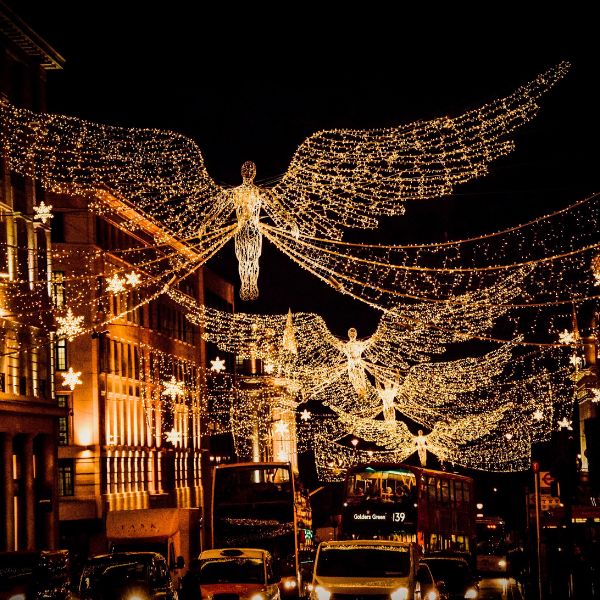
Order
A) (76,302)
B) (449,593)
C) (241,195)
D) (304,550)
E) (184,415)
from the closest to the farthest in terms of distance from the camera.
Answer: (241,195)
(449,593)
(304,550)
(76,302)
(184,415)

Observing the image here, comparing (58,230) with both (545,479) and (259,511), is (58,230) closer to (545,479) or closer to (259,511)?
(259,511)

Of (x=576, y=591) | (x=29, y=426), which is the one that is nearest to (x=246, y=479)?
→ (x=576, y=591)

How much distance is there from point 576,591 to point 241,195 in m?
12.9

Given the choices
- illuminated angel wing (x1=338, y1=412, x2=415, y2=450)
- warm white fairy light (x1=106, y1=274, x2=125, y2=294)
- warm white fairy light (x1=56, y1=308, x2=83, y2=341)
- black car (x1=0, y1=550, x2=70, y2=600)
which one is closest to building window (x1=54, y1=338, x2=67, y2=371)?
warm white fairy light (x1=56, y1=308, x2=83, y2=341)

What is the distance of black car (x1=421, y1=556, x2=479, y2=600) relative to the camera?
25672 millimetres

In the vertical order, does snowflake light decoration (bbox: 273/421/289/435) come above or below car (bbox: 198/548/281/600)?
above

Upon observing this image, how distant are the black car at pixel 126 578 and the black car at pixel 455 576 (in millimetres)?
6453

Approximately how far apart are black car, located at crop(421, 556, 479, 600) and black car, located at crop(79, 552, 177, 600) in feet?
21.2

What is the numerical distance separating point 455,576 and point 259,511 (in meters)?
7.83

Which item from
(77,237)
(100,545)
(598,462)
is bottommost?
(100,545)

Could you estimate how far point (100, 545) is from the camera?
178 ft

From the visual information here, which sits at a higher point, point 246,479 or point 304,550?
point 246,479

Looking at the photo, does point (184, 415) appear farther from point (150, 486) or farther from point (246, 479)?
point (246, 479)

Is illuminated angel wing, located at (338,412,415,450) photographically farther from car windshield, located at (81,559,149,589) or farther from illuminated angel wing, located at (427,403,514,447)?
car windshield, located at (81,559,149,589)
